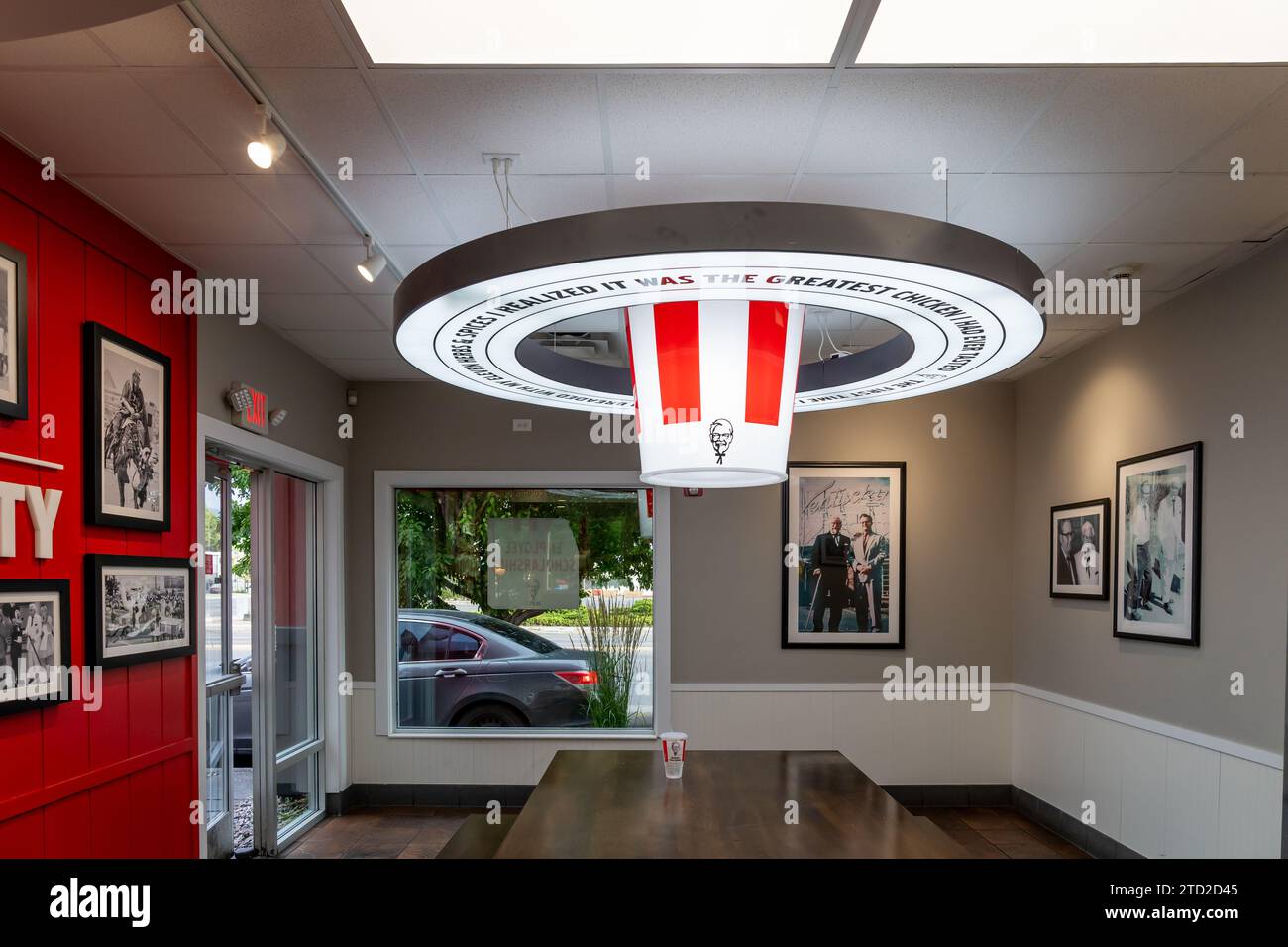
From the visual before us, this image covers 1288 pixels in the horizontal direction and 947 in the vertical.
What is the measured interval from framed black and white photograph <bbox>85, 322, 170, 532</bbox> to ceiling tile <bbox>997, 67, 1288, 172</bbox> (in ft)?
9.37

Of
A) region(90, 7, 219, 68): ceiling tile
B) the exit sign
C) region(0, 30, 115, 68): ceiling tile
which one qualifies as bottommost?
the exit sign

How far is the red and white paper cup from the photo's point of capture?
10.6ft

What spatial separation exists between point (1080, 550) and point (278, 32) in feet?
14.2

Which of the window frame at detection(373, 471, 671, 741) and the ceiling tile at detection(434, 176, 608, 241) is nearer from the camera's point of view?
the ceiling tile at detection(434, 176, 608, 241)

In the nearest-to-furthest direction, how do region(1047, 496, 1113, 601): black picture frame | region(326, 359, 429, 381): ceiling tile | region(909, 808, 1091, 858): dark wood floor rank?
region(1047, 496, 1113, 601): black picture frame, region(909, 808, 1091, 858): dark wood floor, region(326, 359, 429, 381): ceiling tile

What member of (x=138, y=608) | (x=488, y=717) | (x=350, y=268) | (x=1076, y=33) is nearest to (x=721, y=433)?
(x=1076, y=33)

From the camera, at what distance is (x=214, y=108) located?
2.39m

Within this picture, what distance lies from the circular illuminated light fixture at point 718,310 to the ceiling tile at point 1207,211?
0.93 meters

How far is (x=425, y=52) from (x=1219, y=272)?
3.17 m

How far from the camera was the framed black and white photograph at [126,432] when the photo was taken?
9.64 ft

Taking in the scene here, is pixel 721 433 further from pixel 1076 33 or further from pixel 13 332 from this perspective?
pixel 13 332

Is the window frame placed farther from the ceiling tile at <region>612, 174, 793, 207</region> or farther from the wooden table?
the ceiling tile at <region>612, 174, 793, 207</region>

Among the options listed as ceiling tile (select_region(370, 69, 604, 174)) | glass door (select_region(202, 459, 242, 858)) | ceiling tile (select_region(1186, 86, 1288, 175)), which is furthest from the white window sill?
ceiling tile (select_region(1186, 86, 1288, 175))
